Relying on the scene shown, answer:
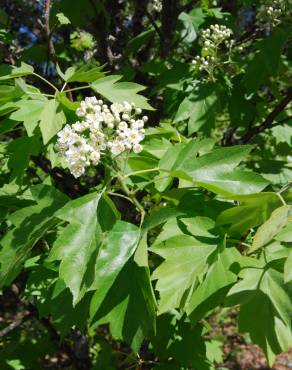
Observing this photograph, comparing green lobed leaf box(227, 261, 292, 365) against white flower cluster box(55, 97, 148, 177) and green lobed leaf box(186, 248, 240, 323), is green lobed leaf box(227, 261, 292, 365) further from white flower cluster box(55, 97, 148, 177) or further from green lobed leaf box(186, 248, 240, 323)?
white flower cluster box(55, 97, 148, 177)

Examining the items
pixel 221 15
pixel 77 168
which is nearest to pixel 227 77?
pixel 221 15

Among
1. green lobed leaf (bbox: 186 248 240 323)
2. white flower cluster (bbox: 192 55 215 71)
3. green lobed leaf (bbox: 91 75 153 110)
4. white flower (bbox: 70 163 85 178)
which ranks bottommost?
green lobed leaf (bbox: 186 248 240 323)

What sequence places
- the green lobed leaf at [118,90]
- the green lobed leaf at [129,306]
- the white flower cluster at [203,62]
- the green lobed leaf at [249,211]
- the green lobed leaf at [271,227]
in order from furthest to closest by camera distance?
the white flower cluster at [203,62] → the green lobed leaf at [118,90] → the green lobed leaf at [129,306] → the green lobed leaf at [249,211] → the green lobed leaf at [271,227]

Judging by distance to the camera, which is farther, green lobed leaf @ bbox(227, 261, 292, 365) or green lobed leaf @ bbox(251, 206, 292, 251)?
green lobed leaf @ bbox(227, 261, 292, 365)

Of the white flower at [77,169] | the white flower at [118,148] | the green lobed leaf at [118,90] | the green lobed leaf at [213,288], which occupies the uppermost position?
the green lobed leaf at [118,90]

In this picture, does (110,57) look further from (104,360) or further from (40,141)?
(104,360)

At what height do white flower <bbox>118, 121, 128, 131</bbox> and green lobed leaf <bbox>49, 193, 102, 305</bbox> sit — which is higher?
white flower <bbox>118, 121, 128, 131</bbox>

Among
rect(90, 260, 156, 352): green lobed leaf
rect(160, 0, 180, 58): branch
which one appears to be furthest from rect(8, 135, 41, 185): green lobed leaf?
rect(160, 0, 180, 58): branch

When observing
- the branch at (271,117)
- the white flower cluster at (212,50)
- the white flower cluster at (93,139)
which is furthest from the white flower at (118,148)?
the branch at (271,117)

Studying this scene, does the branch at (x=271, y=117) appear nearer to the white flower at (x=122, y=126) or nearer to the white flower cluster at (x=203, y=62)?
the white flower cluster at (x=203, y=62)

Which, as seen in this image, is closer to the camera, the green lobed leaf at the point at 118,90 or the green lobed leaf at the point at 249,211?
the green lobed leaf at the point at 249,211

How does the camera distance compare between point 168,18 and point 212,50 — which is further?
point 168,18

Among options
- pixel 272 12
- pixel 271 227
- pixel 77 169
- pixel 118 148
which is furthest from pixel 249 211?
pixel 272 12

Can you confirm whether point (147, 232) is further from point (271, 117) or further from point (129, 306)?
point (271, 117)
